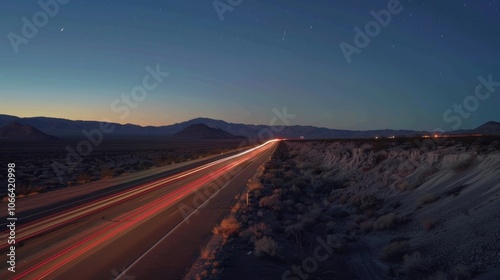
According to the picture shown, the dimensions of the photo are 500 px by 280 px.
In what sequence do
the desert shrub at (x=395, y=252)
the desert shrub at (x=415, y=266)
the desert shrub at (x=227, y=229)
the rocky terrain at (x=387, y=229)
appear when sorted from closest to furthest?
the desert shrub at (x=415, y=266), the rocky terrain at (x=387, y=229), the desert shrub at (x=395, y=252), the desert shrub at (x=227, y=229)

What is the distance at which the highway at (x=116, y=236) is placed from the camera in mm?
9625

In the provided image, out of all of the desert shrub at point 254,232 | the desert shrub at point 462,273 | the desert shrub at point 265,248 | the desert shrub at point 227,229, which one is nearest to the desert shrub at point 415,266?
the desert shrub at point 462,273

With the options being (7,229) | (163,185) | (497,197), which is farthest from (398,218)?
(163,185)

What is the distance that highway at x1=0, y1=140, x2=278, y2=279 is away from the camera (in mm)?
9625

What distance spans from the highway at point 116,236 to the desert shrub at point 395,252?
542cm

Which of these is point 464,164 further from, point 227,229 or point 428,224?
point 227,229

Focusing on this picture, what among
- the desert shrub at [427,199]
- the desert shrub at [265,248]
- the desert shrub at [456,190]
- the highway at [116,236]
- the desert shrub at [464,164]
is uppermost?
the desert shrub at [464,164]

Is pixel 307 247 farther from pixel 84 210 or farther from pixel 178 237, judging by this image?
pixel 84 210

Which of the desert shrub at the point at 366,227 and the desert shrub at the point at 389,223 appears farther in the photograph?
the desert shrub at the point at 366,227

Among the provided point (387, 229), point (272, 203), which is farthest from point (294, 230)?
point (272, 203)

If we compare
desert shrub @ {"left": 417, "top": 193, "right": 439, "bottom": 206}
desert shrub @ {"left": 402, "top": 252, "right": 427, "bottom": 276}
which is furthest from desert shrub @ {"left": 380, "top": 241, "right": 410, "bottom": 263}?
desert shrub @ {"left": 417, "top": 193, "right": 439, "bottom": 206}

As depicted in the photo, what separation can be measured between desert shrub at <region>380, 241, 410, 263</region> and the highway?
5418mm

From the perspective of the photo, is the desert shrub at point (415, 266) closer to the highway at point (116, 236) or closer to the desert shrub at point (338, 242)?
the desert shrub at point (338, 242)

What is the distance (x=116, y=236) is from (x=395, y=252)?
Answer: 8612 millimetres
